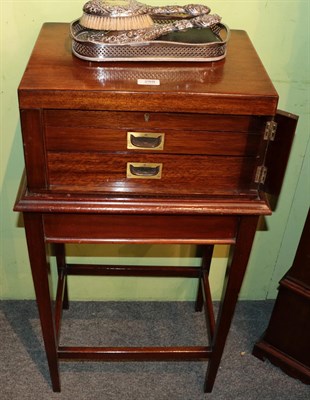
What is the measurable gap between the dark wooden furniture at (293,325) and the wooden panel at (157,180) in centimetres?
38

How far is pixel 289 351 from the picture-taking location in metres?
1.53

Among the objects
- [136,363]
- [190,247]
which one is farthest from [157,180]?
[136,363]

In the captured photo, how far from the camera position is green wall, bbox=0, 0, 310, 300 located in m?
1.23

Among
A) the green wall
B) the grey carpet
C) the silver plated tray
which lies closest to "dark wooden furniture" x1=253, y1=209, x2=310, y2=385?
the grey carpet

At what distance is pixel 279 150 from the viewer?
3.50 feet

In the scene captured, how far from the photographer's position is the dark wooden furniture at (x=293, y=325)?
1.40 meters

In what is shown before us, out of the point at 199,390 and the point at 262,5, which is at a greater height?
the point at 262,5

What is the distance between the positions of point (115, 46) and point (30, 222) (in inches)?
15.3

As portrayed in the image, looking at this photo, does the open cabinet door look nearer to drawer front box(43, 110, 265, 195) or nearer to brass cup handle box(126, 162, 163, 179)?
drawer front box(43, 110, 265, 195)

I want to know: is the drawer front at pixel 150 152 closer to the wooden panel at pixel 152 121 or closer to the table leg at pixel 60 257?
the wooden panel at pixel 152 121

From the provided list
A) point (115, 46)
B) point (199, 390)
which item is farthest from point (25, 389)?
point (115, 46)

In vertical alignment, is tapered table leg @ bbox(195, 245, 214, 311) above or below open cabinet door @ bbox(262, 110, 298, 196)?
below

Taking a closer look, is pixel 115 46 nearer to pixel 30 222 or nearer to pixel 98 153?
pixel 98 153

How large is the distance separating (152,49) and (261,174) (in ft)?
1.07
